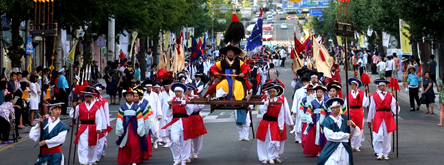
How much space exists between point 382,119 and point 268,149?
252cm

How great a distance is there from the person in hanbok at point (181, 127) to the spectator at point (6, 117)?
5.71m

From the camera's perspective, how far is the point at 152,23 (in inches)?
1817

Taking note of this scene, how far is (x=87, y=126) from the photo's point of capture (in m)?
16.2

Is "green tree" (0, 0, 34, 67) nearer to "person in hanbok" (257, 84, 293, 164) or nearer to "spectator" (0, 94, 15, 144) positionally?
"spectator" (0, 94, 15, 144)

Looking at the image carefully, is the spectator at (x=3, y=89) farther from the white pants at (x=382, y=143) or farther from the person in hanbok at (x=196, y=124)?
the white pants at (x=382, y=143)

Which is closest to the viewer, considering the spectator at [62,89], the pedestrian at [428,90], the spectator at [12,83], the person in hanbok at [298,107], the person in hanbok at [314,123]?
the person in hanbok at [314,123]

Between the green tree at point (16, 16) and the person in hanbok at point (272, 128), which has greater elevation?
the green tree at point (16, 16)

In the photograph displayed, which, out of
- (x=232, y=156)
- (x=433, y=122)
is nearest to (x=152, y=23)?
(x=433, y=122)

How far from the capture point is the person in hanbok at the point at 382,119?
55.8 ft

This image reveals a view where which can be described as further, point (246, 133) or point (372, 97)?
point (246, 133)

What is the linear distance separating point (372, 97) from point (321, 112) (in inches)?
70.2

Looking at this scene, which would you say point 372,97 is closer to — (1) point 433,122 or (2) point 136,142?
(2) point 136,142

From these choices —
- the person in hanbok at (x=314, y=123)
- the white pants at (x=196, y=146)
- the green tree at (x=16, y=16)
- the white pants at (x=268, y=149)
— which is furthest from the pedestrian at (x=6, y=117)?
the person in hanbok at (x=314, y=123)

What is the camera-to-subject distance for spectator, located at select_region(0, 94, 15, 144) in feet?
67.1
